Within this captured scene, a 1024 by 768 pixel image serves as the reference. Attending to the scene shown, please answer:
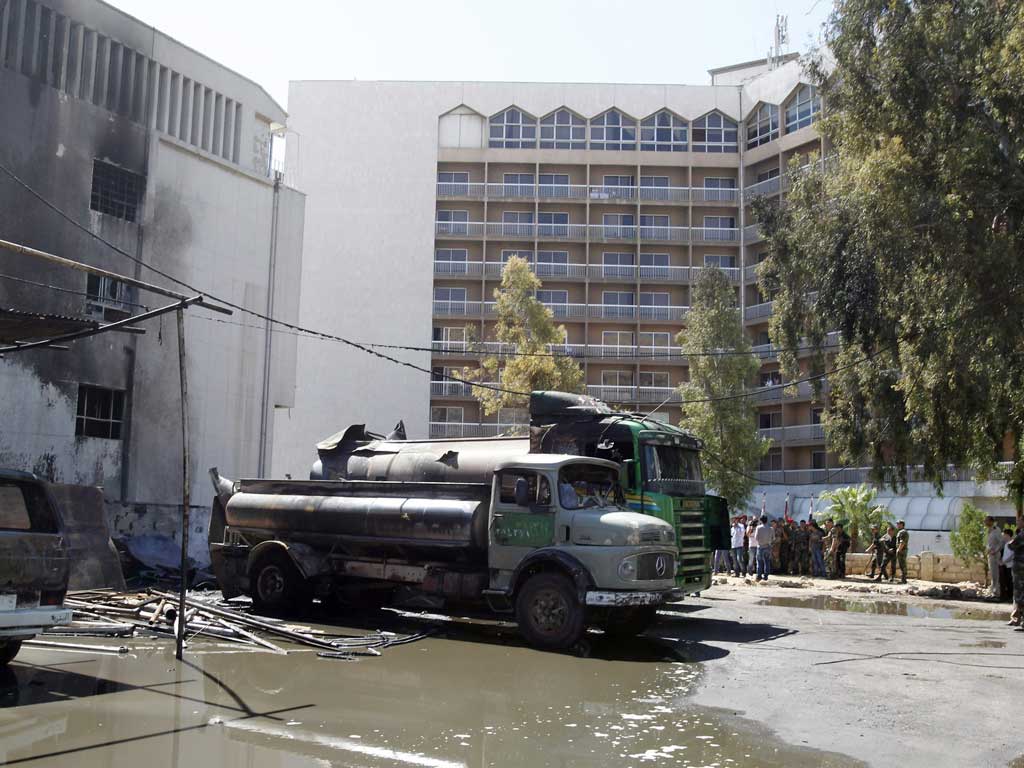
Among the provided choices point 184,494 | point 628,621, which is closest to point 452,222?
point 628,621

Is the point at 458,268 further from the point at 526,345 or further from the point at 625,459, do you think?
the point at 625,459

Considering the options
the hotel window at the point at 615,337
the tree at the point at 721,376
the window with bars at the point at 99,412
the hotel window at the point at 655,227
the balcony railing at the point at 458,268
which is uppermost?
the hotel window at the point at 655,227

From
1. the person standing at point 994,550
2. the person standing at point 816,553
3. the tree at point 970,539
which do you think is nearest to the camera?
the person standing at point 994,550

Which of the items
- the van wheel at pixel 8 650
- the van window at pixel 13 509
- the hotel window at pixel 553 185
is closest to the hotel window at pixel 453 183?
the hotel window at pixel 553 185

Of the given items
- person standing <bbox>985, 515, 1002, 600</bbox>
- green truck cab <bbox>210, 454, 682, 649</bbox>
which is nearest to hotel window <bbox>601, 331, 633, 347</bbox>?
person standing <bbox>985, 515, 1002, 600</bbox>

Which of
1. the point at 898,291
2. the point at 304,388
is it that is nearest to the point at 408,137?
the point at 304,388

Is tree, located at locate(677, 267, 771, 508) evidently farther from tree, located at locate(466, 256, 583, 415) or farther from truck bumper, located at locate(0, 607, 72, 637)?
truck bumper, located at locate(0, 607, 72, 637)

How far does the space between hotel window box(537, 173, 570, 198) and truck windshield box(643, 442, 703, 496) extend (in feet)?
153

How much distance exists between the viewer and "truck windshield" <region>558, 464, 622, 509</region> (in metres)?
13.2

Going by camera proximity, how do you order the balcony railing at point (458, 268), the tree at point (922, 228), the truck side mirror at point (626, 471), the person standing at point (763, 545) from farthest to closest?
the balcony railing at point (458, 268) < the person standing at point (763, 545) < the tree at point (922, 228) < the truck side mirror at point (626, 471)

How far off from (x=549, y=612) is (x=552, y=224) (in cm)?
5005

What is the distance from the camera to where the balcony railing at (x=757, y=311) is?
58.3 meters

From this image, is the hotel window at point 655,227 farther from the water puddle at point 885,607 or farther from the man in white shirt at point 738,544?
the water puddle at point 885,607

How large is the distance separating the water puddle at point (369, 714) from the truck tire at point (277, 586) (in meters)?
3.52
